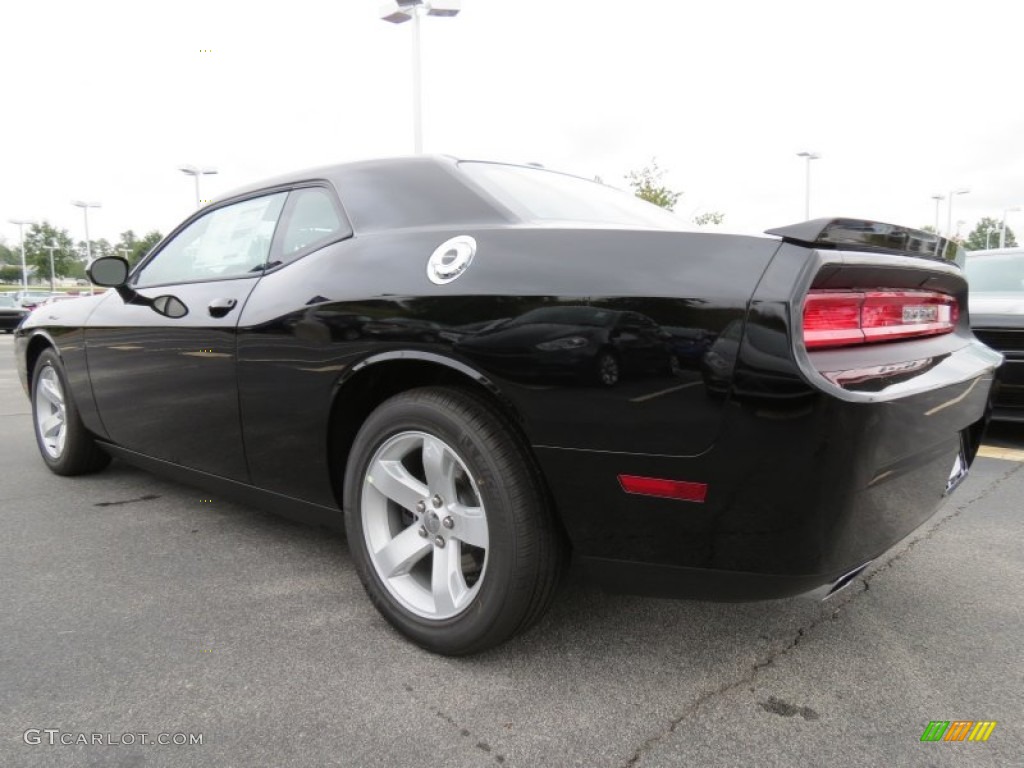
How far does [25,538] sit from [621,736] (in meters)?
2.72

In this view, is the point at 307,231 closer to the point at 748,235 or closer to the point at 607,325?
the point at 607,325

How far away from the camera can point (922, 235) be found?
204 cm

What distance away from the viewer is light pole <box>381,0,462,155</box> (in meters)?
13.1

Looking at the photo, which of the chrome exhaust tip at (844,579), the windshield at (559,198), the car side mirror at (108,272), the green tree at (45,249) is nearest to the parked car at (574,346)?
the windshield at (559,198)

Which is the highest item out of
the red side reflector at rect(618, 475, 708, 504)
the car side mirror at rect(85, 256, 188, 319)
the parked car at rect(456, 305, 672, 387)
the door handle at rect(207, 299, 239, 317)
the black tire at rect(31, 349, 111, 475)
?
the car side mirror at rect(85, 256, 188, 319)

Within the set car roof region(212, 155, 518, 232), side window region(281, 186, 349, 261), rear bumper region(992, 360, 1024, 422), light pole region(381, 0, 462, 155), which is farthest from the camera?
light pole region(381, 0, 462, 155)

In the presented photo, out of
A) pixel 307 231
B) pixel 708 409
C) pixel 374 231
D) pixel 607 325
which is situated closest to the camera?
pixel 708 409

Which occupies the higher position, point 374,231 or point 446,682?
point 374,231

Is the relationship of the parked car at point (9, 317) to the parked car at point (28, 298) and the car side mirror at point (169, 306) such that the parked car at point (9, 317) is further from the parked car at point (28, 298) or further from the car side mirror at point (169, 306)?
the car side mirror at point (169, 306)

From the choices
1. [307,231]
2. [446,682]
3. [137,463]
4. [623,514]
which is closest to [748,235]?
[623,514]

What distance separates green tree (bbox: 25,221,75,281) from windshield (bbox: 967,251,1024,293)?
69896 mm

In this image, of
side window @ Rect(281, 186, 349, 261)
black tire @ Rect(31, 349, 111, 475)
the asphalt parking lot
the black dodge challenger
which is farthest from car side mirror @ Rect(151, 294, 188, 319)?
black tire @ Rect(31, 349, 111, 475)

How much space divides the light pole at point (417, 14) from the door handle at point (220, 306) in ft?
36.0

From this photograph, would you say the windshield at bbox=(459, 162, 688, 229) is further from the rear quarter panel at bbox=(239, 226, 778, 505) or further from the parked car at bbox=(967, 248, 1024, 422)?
the parked car at bbox=(967, 248, 1024, 422)
